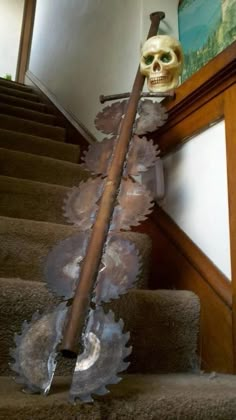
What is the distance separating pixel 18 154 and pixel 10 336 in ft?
3.60

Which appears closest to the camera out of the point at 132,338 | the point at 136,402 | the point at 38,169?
the point at 136,402

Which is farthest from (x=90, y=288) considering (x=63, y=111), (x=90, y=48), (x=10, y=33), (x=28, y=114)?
(x=10, y=33)

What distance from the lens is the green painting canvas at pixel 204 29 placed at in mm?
1282

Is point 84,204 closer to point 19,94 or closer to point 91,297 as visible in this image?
point 91,297

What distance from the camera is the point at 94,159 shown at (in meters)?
1.06

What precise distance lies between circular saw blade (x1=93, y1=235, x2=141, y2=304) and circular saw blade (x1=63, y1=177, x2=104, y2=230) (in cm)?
16

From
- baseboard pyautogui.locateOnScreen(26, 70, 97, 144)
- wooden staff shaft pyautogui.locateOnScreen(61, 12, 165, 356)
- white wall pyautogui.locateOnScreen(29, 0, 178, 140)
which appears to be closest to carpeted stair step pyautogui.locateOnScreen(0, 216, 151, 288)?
wooden staff shaft pyautogui.locateOnScreen(61, 12, 165, 356)

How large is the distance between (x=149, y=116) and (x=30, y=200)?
538 mm

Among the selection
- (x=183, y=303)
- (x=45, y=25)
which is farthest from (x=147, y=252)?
(x=45, y=25)

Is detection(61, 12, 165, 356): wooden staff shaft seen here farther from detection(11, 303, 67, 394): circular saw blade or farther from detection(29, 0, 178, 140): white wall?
detection(29, 0, 178, 140): white wall

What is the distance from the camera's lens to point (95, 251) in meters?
0.64

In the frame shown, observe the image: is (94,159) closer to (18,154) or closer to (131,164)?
(131,164)

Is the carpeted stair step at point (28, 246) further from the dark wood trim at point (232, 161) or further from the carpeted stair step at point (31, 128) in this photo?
the carpeted stair step at point (31, 128)

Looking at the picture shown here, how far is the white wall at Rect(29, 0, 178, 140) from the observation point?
1.61 meters
